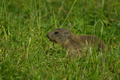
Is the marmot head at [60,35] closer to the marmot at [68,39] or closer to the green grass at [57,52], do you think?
the marmot at [68,39]

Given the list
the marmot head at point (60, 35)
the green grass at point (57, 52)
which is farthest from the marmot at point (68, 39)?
the green grass at point (57, 52)

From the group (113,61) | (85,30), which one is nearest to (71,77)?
(113,61)

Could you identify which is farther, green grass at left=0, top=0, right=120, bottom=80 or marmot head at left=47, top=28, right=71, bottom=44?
marmot head at left=47, top=28, right=71, bottom=44

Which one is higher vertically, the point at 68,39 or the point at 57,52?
the point at 68,39

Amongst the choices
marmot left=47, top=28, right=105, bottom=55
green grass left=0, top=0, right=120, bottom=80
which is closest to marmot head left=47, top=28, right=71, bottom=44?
marmot left=47, top=28, right=105, bottom=55

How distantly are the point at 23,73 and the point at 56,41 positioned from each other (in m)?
1.69

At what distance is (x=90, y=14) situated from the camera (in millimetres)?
5637

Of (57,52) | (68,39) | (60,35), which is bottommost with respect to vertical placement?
(57,52)

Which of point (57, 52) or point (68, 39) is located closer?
point (57, 52)

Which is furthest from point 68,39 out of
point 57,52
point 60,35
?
point 57,52

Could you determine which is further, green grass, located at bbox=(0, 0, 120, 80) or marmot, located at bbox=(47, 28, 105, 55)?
marmot, located at bbox=(47, 28, 105, 55)

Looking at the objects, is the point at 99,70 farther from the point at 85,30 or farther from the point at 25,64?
the point at 85,30

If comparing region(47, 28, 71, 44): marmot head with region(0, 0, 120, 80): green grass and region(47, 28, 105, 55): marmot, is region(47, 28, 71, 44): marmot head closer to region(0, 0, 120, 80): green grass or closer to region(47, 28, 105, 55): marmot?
region(47, 28, 105, 55): marmot

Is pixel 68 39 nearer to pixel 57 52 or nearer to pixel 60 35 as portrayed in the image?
pixel 60 35
